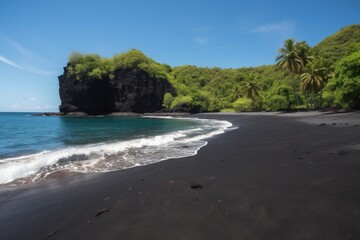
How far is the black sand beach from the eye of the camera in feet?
13.5

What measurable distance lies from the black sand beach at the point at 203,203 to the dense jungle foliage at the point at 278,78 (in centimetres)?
3105

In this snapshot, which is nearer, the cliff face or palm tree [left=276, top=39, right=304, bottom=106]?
palm tree [left=276, top=39, right=304, bottom=106]

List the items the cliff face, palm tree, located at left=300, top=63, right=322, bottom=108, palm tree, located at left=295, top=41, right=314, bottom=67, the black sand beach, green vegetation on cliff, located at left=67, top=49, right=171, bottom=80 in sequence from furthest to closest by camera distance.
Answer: green vegetation on cliff, located at left=67, top=49, right=171, bottom=80
the cliff face
palm tree, located at left=295, top=41, right=314, bottom=67
palm tree, located at left=300, top=63, right=322, bottom=108
the black sand beach

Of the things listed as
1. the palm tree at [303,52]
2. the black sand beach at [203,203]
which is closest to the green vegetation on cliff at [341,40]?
the palm tree at [303,52]

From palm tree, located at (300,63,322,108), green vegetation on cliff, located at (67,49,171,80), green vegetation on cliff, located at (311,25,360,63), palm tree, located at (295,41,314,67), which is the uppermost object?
green vegetation on cliff, located at (311,25,360,63)

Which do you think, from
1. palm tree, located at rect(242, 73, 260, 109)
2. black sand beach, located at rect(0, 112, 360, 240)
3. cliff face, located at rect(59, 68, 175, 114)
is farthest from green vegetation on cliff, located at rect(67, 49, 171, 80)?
black sand beach, located at rect(0, 112, 360, 240)

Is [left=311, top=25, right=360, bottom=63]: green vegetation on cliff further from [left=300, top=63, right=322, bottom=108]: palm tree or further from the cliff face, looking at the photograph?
the cliff face

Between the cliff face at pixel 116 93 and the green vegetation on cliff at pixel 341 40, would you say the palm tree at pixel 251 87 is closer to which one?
the cliff face at pixel 116 93

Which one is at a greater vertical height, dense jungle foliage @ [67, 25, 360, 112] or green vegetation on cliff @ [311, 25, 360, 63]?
green vegetation on cliff @ [311, 25, 360, 63]

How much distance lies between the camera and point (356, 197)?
4789 mm

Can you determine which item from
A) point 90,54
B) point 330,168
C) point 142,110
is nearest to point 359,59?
point 330,168

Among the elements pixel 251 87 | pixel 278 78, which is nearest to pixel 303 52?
pixel 251 87

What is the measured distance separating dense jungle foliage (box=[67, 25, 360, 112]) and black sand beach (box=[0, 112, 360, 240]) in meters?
31.1

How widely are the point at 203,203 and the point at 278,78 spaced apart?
4367 inches
